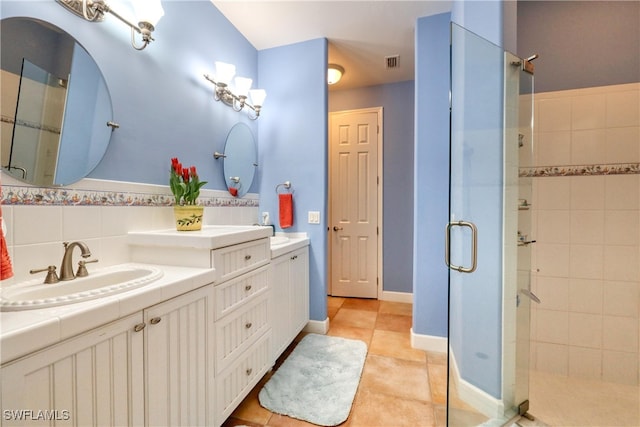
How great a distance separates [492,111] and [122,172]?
2.06m

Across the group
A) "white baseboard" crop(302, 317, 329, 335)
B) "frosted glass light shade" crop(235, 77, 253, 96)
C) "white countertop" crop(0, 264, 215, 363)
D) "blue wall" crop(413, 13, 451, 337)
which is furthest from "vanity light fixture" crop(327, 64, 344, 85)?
"white countertop" crop(0, 264, 215, 363)

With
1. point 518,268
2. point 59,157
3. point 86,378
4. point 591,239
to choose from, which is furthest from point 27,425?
point 591,239

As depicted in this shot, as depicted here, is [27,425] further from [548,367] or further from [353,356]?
[548,367]

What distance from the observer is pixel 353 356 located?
205 centimetres

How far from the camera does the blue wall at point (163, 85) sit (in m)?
1.27

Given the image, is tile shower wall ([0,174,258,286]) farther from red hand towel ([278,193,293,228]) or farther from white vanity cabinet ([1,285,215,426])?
red hand towel ([278,193,293,228])

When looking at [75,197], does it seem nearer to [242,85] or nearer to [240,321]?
[240,321]

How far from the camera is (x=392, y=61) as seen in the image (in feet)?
9.23

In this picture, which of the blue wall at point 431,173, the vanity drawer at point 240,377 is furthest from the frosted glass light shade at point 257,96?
the vanity drawer at point 240,377

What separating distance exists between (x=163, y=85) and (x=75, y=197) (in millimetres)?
871

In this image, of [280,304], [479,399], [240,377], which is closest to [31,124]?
[240,377]

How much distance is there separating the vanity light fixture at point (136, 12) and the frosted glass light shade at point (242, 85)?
794mm

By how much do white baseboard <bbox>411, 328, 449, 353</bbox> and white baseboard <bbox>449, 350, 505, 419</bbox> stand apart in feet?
1.96

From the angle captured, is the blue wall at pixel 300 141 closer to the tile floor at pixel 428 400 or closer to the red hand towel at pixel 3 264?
the tile floor at pixel 428 400
